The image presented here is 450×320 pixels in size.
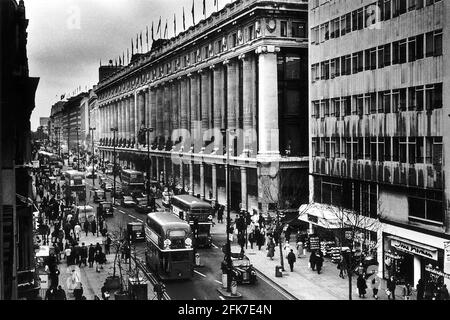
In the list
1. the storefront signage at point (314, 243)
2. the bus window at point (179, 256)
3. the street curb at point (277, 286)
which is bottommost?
the street curb at point (277, 286)

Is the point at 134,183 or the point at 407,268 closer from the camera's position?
the point at 407,268

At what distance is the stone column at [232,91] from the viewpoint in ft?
242

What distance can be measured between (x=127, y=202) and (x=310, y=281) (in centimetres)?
4069

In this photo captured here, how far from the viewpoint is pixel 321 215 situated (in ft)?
156

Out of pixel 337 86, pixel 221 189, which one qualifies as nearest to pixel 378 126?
pixel 337 86

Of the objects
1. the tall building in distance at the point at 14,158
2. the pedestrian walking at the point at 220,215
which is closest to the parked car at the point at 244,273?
the tall building in distance at the point at 14,158

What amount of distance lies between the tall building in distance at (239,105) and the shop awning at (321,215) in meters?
2.84

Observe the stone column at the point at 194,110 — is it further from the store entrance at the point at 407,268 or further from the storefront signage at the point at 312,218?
the store entrance at the point at 407,268

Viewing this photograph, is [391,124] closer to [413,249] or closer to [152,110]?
[413,249]

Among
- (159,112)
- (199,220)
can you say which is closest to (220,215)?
(199,220)

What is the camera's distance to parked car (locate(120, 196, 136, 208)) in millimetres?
73562

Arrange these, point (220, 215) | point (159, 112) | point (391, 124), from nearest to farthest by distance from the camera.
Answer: point (391, 124)
point (220, 215)
point (159, 112)

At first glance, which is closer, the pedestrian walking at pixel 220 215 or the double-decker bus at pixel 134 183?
the pedestrian walking at pixel 220 215

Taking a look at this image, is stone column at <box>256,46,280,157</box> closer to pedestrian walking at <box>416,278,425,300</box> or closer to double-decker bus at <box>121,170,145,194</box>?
double-decker bus at <box>121,170,145,194</box>
